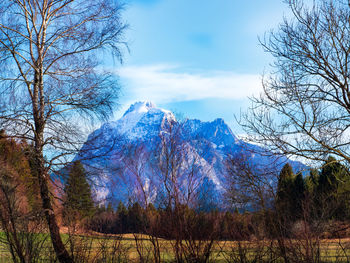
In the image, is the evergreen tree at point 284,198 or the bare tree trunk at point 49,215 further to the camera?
the evergreen tree at point 284,198

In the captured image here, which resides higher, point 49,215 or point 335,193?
point 49,215

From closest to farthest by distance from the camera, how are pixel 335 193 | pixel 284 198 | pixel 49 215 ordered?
pixel 49 215
pixel 335 193
pixel 284 198

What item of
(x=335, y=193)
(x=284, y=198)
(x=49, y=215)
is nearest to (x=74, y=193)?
(x=49, y=215)

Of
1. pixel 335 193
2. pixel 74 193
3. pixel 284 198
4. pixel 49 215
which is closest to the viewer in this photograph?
pixel 49 215

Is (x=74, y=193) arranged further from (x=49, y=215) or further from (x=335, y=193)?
(x=335, y=193)

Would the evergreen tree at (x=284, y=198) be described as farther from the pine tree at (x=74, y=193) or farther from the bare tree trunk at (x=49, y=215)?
the bare tree trunk at (x=49, y=215)

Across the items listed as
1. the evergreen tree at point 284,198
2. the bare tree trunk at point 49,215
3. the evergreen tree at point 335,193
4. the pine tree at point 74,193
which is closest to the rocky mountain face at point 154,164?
the pine tree at point 74,193

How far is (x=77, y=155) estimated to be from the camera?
7234 mm

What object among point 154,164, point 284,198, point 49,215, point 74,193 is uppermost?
point 154,164

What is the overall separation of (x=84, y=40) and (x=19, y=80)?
1692mm

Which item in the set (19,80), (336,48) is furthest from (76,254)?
(336,48)

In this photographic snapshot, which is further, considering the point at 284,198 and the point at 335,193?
the point at 284,198

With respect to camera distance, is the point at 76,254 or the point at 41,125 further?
the point at 41,125

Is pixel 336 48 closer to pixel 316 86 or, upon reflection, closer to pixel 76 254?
pixel 316 86
